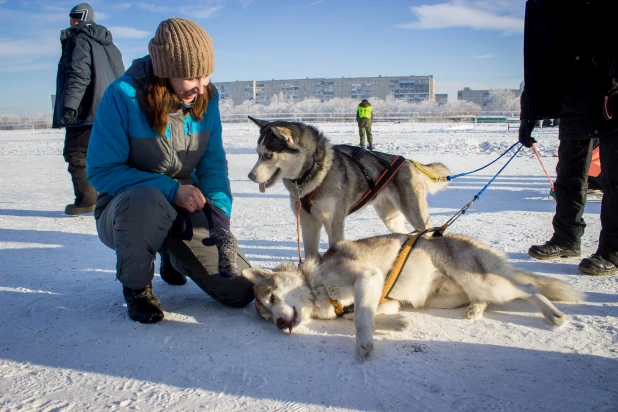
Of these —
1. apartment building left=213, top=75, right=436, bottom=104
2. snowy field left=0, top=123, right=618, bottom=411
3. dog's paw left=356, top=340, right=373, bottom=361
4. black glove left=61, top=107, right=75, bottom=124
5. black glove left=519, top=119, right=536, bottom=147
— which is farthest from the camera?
apartment building left=213, top=75, right=436, bottom=104

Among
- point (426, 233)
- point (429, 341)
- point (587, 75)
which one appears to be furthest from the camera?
point (587, 75)

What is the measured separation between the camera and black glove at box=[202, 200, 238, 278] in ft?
7.89

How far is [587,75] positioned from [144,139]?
9.90 ft

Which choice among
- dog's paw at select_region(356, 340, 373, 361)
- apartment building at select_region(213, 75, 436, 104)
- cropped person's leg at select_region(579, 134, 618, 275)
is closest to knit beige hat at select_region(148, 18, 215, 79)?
dog's paw at select_region(356, 340, 373, 361)

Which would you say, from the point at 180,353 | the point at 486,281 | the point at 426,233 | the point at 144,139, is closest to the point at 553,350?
the point at 486,281

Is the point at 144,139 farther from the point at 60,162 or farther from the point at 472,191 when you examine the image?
the point at 60,162

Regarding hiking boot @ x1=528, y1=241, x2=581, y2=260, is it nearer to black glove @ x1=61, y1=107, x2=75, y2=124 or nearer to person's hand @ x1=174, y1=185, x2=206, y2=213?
person's hand @ x1=174, y1=185, x2=206, y2=213

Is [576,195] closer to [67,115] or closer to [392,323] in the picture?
[392,323]

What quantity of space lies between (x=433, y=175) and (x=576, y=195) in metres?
1.11

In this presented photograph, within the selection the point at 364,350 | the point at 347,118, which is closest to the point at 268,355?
the point at 364,350

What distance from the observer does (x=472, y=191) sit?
261 inches

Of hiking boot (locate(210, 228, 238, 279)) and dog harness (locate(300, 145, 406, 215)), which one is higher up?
dog harness (locate(300, 145, 406, 215))

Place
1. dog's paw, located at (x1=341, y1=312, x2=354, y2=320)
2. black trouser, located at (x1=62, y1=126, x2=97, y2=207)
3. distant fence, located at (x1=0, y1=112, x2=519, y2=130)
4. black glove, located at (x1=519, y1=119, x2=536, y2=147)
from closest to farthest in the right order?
1. dog's paw, located at (x1=341, y1=312, x2=354, y2=320)
2. black glove, located at (x1=519, y1=119, x2=536, y2=147)
3. black trouser, located at (x1=62, y1=126, x2=97, y2=207)
4. distant fence, located at (x1=0, y1=112, x2=519, y2=130)

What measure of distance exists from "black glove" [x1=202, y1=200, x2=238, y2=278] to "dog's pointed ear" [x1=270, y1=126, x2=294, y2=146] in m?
1.04
